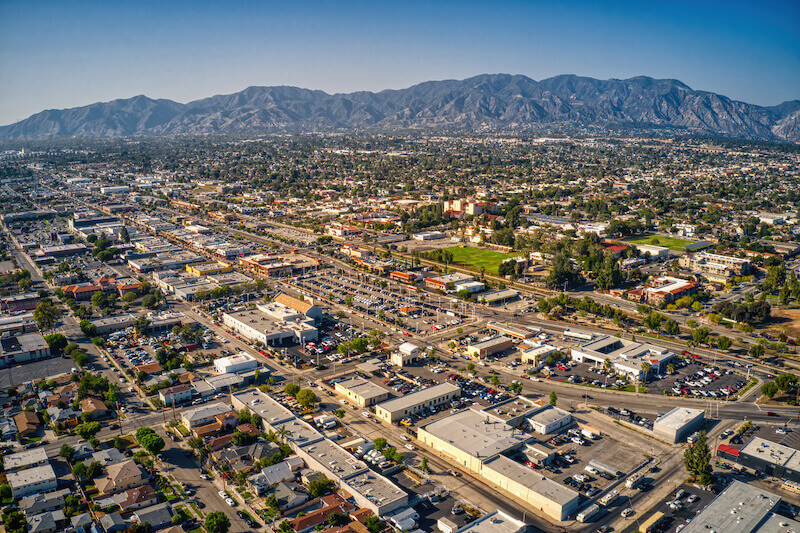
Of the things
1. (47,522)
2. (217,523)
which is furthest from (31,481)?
(217,523)

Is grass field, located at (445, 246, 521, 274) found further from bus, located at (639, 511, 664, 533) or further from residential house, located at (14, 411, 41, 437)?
residential house, located at (14, 411, 41, 437)

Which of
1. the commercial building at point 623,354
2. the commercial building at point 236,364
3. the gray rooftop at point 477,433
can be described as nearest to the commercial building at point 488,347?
the commercial building at point 623,354

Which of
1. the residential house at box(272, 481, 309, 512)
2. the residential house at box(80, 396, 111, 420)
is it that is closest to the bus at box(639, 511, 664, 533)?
the residential house at box(272, 481, 309, 512)

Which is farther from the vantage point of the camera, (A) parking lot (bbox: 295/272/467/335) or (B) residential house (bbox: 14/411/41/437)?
(A) parking lot (bbox: 295/272/467/335)

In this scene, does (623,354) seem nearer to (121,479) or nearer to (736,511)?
(736,511)

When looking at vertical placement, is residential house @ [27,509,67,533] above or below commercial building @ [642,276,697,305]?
below

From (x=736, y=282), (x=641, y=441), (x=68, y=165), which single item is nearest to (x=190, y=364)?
(x=641, y=441)
